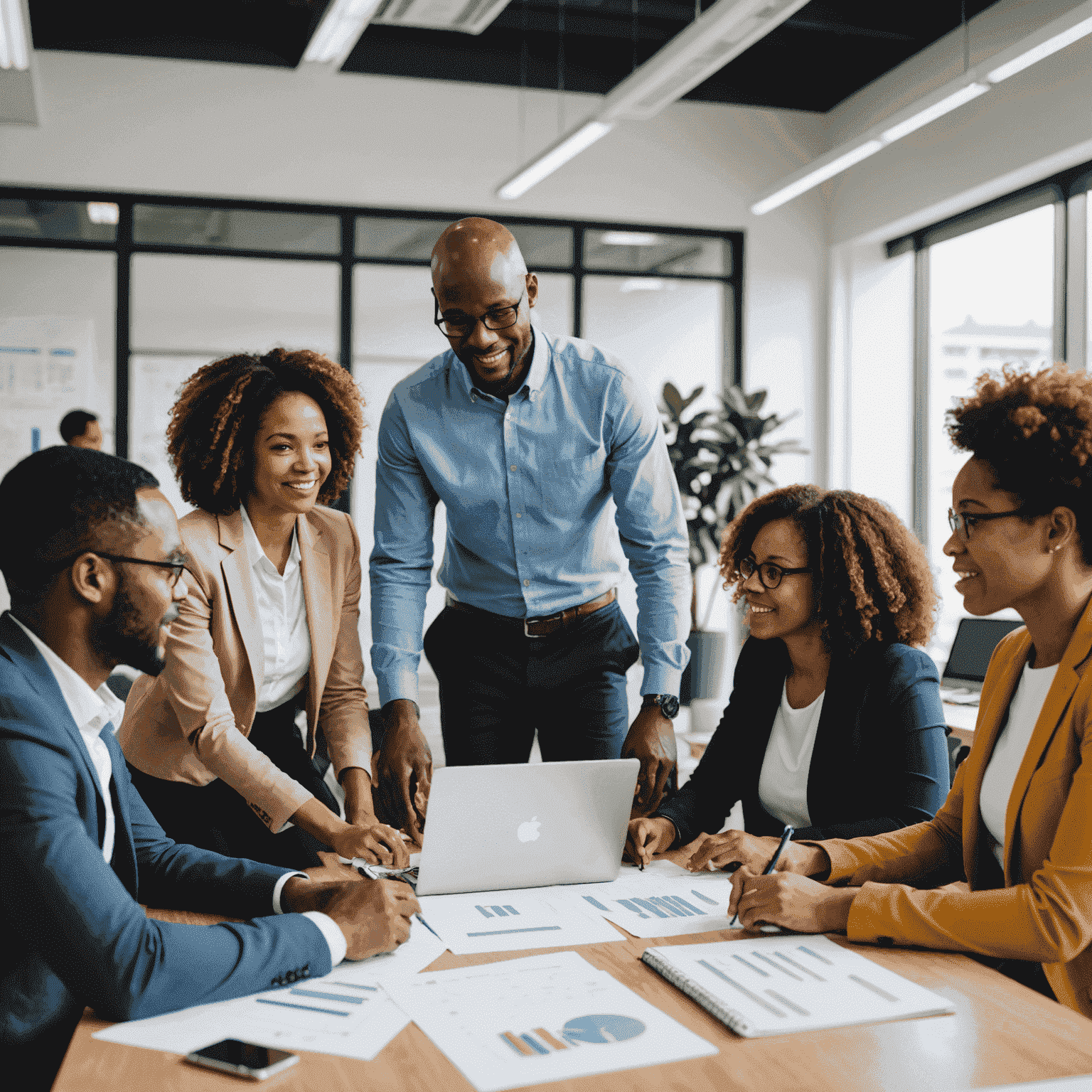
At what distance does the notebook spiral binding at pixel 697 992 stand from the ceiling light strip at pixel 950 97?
11.2ft

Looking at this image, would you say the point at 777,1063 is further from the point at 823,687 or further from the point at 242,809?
the point at 242,809

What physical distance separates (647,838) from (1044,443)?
85cm

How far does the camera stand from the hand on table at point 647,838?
1.79 m

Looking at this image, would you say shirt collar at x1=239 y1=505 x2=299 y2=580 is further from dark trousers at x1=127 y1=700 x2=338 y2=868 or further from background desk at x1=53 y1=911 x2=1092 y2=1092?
background desk at x1=53 y1=911 x2=1092 y2=1092

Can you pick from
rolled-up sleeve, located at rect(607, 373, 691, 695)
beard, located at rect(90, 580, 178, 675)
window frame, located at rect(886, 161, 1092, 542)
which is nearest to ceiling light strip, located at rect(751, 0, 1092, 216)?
window frame, located at rect(886, 161, 1092, 542)

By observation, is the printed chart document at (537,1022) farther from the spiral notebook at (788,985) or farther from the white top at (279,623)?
the white top at (279,623)

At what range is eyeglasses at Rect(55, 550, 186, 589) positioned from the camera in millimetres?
1242

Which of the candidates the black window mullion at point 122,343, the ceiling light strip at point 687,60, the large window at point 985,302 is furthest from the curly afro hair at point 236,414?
the black window mullion at point 122,343

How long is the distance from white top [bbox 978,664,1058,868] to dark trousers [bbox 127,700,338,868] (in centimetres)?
108

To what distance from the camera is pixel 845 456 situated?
704 centimetres

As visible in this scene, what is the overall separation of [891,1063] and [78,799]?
884mm

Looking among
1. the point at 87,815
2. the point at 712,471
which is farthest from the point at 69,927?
the point at 712,471

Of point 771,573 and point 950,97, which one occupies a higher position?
point 950,97

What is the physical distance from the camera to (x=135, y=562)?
50.5 inches
